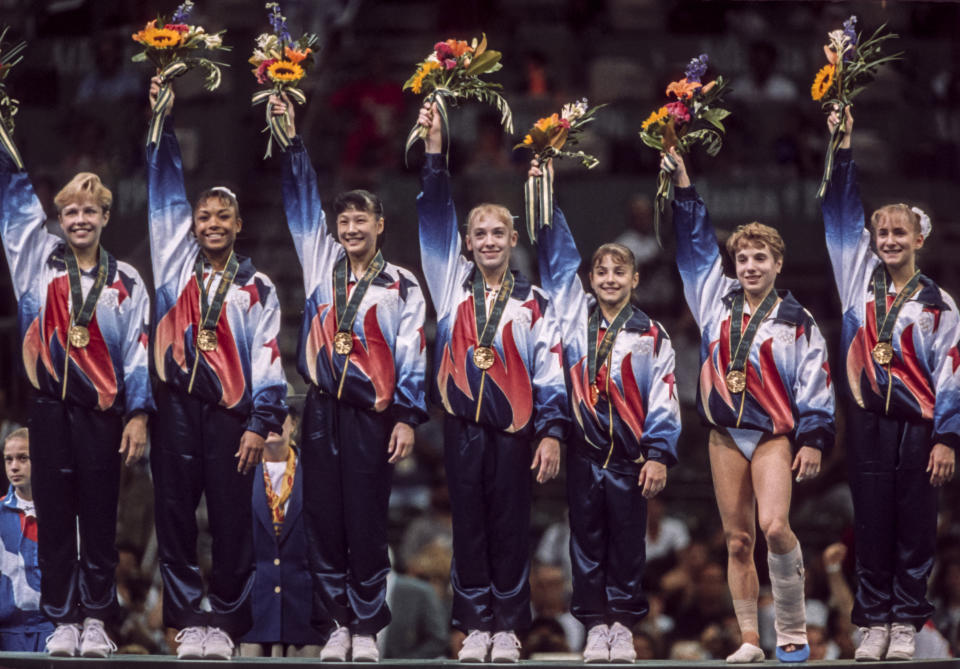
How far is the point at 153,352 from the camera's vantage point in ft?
24.6

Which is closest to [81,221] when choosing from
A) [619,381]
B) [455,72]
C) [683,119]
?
[455,72]

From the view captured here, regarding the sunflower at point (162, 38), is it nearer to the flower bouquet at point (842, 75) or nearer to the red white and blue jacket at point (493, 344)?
the red white and blue jacket at point (493, 344)

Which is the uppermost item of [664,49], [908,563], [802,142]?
[664,49]

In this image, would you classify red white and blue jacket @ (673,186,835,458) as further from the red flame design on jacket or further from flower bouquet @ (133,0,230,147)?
flower bouquet @ (133,0,230,147)

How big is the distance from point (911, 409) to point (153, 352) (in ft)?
11.6

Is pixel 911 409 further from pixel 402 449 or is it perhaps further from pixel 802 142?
pixel 802 142

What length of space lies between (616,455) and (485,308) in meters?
0.91

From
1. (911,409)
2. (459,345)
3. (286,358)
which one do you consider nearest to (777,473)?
(911,409)

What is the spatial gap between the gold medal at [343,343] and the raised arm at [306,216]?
0.95ft

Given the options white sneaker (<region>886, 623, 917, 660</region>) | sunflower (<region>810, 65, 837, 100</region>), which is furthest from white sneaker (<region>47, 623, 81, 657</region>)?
sunflower (<region>810, 65, 837, 100</region>)

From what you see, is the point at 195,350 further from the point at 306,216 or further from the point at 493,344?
the point at 493,344

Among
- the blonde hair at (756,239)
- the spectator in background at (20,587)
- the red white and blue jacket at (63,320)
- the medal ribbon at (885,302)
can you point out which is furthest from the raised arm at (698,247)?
the spectator in background at (20,587)

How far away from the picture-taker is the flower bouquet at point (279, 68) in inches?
294

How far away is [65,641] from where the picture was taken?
23.9ft
